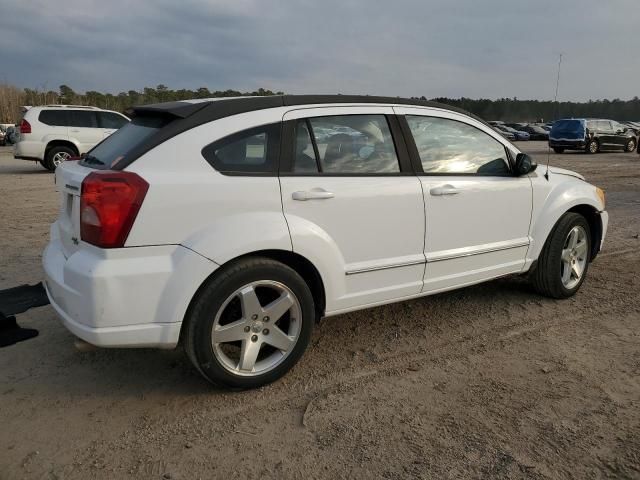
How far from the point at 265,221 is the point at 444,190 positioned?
137 cm

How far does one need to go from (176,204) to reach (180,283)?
0.40m

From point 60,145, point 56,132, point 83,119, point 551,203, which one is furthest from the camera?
point 83,119

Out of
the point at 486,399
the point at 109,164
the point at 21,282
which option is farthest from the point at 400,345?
the point at 21,282

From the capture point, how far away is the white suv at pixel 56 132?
13984 millimetres

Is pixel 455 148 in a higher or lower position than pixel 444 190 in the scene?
higher

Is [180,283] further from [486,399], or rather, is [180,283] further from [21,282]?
[21,282]

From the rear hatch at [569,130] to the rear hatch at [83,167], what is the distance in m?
23.9

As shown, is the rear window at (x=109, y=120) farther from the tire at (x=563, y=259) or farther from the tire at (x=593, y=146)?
the tire at (x=593, y=146)

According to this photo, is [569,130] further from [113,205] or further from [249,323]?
[113,205]

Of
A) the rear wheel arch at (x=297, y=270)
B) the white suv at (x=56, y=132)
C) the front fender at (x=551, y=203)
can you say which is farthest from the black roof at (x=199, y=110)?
the white suv at (x=56, y=132)

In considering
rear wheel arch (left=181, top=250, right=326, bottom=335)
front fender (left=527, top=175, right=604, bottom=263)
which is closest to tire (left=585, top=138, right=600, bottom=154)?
front fender (left=527, top=175, right=604, bottom=263)

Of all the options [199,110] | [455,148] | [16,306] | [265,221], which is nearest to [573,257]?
[455,148]

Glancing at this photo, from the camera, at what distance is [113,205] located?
2592 millimetres

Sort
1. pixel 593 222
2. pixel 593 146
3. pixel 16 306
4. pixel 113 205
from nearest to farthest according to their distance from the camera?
1. pixel 113 205
2. pixel 16 306
3. pixel 593 222
4. pixel 593 146
